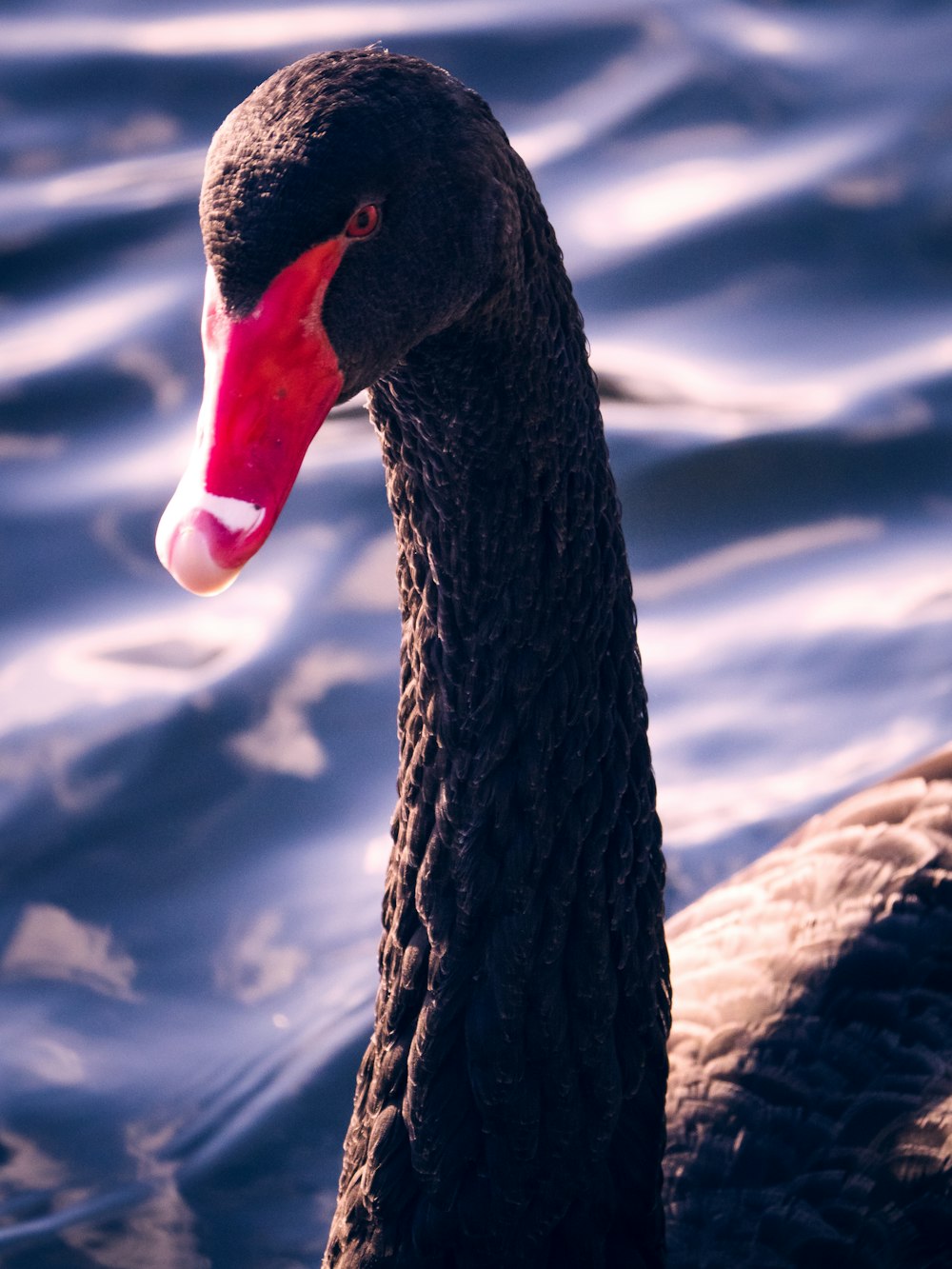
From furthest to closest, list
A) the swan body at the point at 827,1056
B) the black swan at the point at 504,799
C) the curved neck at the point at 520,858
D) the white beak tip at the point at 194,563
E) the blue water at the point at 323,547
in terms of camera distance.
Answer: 1. the blue water at the point at 323,547
2. the swan body at the point at 827,1056
3. the curved neck at the point at 520,858
4. the black swan at the point at 504,799
5. the white beak tip at the point at 194,563

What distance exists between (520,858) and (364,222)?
0.99 meters

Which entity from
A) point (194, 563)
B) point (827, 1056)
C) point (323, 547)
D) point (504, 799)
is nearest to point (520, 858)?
point (504, 799)

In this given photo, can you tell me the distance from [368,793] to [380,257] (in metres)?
2.87

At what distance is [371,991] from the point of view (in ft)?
14.8

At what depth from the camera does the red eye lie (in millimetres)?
2291

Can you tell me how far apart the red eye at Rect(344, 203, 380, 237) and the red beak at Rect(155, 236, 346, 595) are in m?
0.02

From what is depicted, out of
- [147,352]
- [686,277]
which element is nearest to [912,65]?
[686,277]

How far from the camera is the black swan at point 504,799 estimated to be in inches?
88.6

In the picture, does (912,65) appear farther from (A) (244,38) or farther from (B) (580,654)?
(B) (580,654)

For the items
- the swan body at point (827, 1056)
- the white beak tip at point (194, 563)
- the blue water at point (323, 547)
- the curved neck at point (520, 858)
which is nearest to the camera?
the white beak tip at point (194, 563)

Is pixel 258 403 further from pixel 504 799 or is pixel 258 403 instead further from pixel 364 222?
pixel 504 799

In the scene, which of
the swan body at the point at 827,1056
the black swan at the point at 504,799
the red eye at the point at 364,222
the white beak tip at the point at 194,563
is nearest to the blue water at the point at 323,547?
the swan body at the point at 827,1056

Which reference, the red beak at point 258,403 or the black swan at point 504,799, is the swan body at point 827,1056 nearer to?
A: the black swan at point 504,799

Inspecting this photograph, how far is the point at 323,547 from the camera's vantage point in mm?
5812
